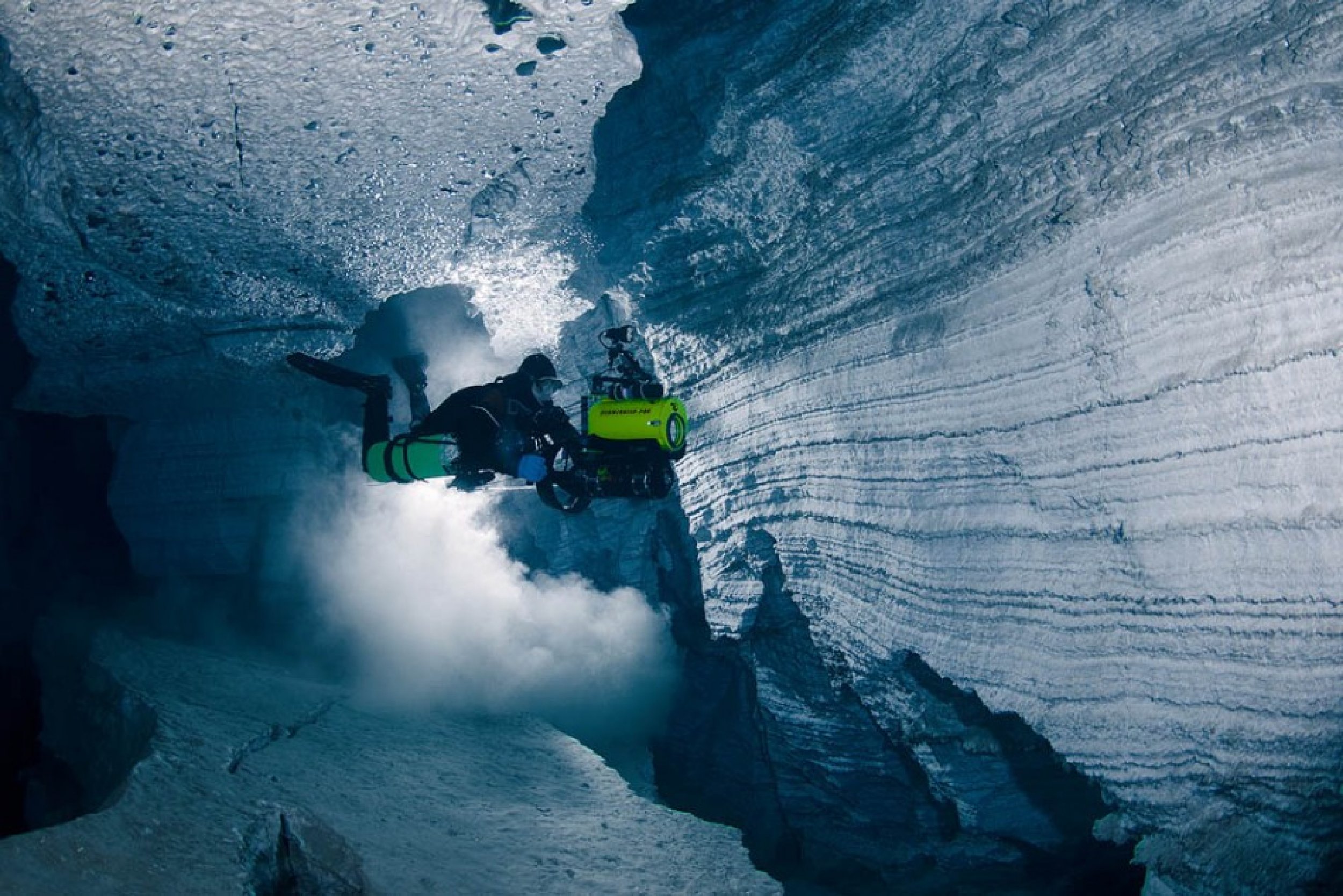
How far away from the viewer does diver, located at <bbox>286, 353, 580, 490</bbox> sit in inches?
152

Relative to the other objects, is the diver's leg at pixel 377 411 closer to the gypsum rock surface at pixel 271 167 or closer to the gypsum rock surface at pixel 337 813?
the gypsum rock surface at pixel 271 167

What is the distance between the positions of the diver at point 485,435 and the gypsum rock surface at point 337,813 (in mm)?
1706

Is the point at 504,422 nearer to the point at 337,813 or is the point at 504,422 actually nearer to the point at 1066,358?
the point at 337,813

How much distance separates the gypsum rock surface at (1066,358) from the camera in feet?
7.55

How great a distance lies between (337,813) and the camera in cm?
335

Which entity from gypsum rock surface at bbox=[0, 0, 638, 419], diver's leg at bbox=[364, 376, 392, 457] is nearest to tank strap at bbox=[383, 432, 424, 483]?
diver's leg at bbox=[364, 376, 392, 457]

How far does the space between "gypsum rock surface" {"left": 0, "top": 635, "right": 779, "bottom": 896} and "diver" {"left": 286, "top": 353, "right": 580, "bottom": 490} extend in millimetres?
1706

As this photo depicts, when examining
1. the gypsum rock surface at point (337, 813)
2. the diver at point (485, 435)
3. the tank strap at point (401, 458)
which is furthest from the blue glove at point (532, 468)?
the gypsum rock surface at point (337, 813)

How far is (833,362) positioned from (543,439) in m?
1.77

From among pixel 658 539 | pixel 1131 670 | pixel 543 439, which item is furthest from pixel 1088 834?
pixel 658 539

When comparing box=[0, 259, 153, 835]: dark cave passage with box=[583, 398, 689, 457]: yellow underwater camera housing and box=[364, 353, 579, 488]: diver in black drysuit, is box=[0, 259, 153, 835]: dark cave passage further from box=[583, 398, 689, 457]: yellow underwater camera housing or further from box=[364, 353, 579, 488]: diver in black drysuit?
box=[583, 398, 689, 457]: yellow underwater camera housing

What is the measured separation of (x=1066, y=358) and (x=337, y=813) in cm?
397

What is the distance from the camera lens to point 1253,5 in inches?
94.0

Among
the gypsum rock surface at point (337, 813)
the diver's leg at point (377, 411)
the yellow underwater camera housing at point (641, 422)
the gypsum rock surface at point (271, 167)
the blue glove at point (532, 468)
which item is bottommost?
the gypsum rock surface at point (337, 813)
